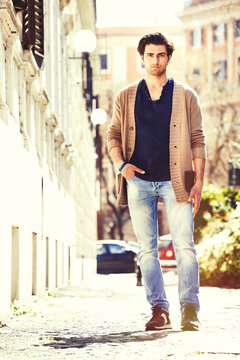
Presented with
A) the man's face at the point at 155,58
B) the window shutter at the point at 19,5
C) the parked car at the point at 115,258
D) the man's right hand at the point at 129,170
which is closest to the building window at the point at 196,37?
the parked car at the point at 115,258

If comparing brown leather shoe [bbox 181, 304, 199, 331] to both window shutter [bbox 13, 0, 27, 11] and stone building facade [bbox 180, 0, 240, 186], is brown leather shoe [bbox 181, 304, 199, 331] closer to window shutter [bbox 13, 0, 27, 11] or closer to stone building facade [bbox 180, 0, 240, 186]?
window shutter [bbox 13, 0, 27, 11]

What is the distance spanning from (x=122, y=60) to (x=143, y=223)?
70.1 m

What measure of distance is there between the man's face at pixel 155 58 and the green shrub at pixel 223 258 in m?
9.12

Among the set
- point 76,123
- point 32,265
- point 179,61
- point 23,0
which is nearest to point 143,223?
point 23,0

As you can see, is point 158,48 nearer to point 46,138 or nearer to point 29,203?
point 29,203

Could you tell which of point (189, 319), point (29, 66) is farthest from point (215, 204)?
point (189, 319)

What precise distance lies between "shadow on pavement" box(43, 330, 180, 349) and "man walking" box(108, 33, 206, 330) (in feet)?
0.89

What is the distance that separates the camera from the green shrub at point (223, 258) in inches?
628

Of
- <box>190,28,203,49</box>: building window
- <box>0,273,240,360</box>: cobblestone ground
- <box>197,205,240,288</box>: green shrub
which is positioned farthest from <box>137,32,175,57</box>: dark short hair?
<box>190,28,203,49</box>: building window

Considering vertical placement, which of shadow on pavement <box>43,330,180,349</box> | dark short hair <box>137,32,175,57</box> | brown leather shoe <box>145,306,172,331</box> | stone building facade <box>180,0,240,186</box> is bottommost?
shadow on pavement <box>43,330,180,349</box>

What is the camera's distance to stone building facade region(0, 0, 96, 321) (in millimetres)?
9250

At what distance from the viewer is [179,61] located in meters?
72.0

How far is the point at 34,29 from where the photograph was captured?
37.0 feet

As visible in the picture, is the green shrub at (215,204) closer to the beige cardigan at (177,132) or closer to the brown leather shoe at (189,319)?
the beige cardigan at (177,132)
